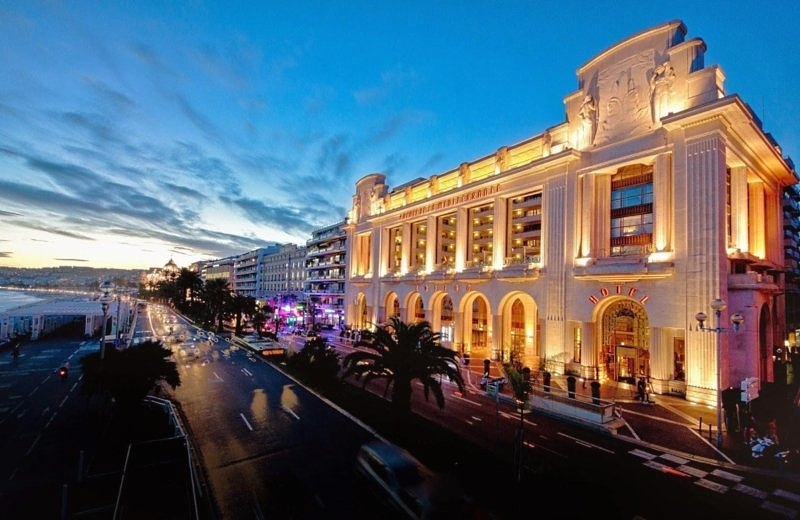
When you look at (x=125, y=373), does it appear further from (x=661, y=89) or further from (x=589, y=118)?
(x=661, y=89)

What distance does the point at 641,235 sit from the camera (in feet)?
96.5

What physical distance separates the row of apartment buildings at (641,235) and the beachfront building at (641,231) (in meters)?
0.10

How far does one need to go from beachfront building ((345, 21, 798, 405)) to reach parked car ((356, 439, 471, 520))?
63.8ft

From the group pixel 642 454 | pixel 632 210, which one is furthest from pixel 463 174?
pixel 642 454

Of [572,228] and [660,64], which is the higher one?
[660,64]

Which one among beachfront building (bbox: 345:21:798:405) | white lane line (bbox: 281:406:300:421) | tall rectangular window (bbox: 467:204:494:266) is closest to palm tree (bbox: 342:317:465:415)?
white lane line (bbox: 281:406:300:421)

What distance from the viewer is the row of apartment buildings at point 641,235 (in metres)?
23.9

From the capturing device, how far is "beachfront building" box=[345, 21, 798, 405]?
2394 cm

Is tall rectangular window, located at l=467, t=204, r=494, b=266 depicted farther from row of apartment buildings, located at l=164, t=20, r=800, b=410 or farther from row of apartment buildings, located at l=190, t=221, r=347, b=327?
row of apartment buildings, located at l=190, t=221, r=347, b=327

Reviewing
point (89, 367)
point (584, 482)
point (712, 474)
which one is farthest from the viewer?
point (89, 367)

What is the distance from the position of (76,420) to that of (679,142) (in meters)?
39.9

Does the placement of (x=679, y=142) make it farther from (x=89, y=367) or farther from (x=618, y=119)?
(x=89, y=367)

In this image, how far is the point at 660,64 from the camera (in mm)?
27438

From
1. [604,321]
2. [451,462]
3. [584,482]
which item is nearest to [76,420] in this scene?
[451,462]
